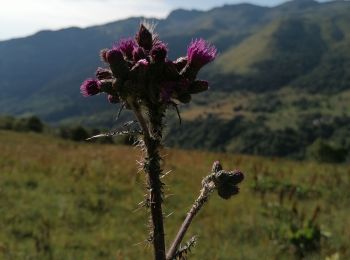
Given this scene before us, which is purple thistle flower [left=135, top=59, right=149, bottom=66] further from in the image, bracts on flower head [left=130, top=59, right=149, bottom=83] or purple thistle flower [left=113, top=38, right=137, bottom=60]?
purple thistle flower [left=113, top=38, right=137, bottom=60]

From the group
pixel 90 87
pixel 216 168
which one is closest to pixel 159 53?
pixel 90 87

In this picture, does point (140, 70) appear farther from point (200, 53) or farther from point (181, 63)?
point (200, 53)

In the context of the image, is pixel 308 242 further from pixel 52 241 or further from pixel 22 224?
pixel 22 224

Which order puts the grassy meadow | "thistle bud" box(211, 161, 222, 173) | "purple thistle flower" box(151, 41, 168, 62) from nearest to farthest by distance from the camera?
1. "purple thistle flower" box(151, 41, 168, 62)
2. "thistle bud" box(211, 161, 222, 173)
3. the grassy meadow

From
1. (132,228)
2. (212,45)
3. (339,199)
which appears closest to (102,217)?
(132,228)

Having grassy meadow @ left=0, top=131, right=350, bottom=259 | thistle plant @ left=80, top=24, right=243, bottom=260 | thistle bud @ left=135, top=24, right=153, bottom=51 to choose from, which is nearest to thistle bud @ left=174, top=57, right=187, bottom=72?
thistle plant @ left=80, top=24, right=243, bottom=260

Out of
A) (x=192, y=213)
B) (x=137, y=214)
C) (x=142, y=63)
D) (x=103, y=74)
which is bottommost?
(x=137, y=214)

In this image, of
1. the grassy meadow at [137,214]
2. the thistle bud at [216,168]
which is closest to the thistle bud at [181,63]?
the thistle bud at [216,168]
